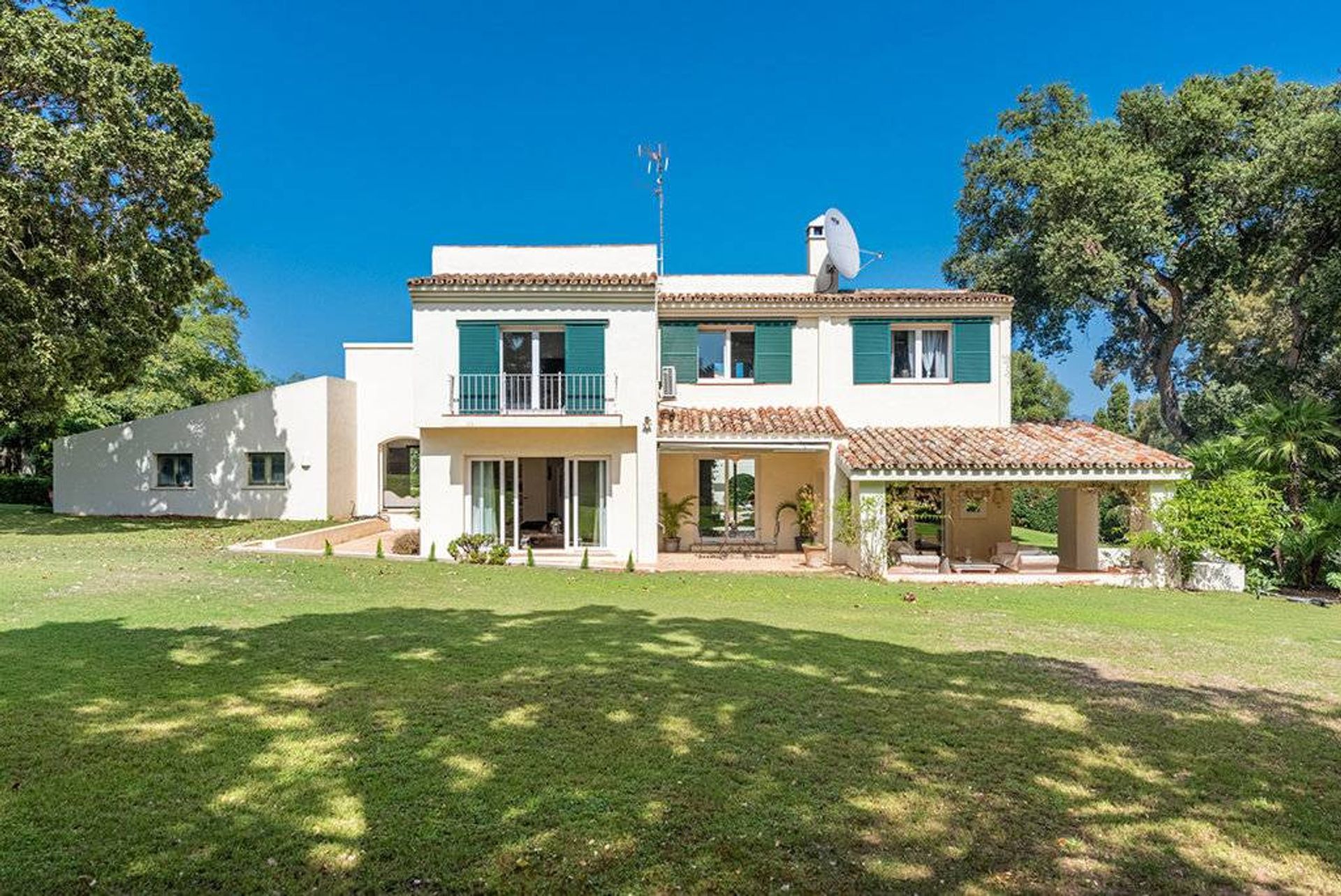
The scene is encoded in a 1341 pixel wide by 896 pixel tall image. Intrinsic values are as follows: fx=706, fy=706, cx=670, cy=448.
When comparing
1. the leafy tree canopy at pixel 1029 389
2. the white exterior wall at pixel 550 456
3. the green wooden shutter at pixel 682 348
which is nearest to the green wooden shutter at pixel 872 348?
the green wooden shutter at pixel 682 348

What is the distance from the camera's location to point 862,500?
17.6 m

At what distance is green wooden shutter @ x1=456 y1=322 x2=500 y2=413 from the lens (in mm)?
19109

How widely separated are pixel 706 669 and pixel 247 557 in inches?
550

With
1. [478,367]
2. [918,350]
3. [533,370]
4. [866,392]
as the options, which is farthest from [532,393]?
[918,350]

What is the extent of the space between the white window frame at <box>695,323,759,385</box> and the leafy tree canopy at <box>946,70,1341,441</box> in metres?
11.1

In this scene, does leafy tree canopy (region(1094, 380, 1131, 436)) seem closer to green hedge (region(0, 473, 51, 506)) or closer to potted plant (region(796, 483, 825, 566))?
potted plant (region(796, 483, 825, 566))

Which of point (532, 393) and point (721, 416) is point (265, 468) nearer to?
point (532, 393)

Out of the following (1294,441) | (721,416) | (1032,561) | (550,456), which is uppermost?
(721,416)

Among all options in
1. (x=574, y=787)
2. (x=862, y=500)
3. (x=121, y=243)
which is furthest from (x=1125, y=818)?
(x=121, y=243)

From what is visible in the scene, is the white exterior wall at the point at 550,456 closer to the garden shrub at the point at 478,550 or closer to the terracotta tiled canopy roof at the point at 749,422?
the garden shrub at the point at 478,550

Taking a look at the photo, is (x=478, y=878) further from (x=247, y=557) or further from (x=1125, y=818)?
(x=247, y=557)

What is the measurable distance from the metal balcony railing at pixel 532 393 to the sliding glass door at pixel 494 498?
158 centimetres

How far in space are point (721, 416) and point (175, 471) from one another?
71.0 ft

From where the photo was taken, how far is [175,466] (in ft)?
88.9
